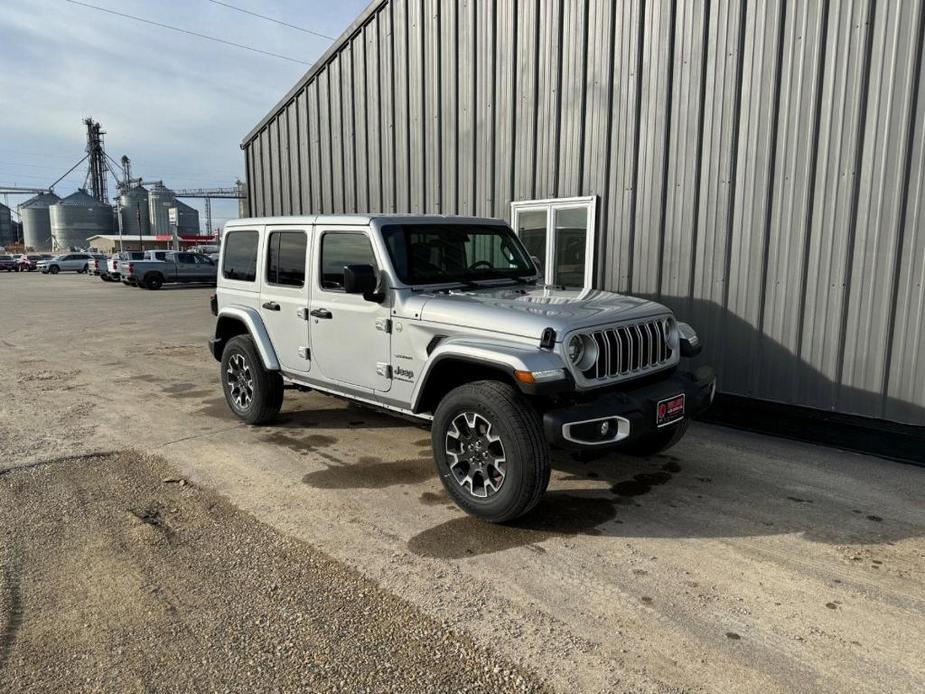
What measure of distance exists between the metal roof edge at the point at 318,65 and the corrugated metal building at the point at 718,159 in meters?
0.22

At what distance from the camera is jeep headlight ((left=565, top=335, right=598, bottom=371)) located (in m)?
3.88

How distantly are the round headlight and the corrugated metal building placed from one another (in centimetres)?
301

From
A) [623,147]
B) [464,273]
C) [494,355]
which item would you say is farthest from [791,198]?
[494,355]

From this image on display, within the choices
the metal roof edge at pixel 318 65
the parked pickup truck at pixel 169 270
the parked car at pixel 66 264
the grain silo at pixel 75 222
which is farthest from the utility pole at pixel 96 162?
the metal roof edge at pixel 318 65

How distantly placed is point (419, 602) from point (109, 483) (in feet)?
9.43

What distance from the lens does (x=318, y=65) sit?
10422 mm

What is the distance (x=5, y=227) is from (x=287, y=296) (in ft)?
445

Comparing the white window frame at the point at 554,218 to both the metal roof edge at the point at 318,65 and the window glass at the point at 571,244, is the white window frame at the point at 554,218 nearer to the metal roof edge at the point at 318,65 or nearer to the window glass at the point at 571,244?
the window glass at the point at 571,244

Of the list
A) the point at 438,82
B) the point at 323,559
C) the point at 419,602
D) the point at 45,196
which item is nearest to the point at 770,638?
the point at 419,602

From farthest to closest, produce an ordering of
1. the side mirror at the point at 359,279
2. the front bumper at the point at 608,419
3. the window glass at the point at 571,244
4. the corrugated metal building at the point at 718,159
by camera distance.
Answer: the window glass at the point at 571,244 → the corrugated metal building at the point at 718,159 → the side mirror at the point at 359,279 → the front bumper at the point at 608,419

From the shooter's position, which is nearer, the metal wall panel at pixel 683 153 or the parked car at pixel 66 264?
the metal wall panel at pixel 683 153

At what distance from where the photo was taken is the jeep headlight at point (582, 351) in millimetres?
3877

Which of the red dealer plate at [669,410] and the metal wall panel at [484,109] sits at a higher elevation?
the metal wall panel at [484,109]

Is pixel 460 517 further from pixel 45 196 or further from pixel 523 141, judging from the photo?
pixel 45 196
